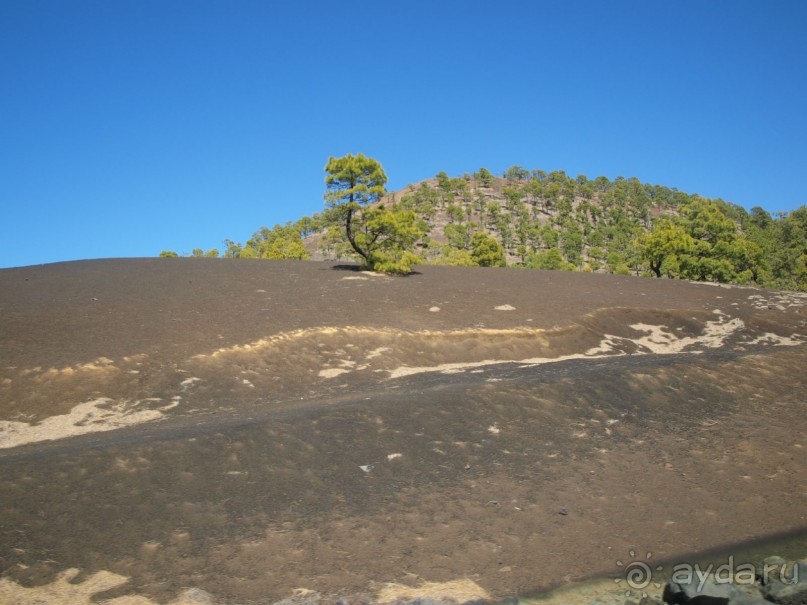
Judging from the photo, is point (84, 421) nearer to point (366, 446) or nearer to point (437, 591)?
point (366, 446)

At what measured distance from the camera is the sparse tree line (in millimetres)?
35188

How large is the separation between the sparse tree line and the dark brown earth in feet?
33.2

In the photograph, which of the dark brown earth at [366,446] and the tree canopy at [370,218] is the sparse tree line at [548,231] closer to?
the tree canopy at [370,218]

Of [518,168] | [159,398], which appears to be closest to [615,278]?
[159,398]

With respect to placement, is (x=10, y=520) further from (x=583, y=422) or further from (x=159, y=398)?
(x=583, y=422)

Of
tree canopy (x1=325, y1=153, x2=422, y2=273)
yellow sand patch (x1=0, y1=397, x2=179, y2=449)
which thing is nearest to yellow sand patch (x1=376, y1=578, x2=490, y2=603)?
yellow sand patch (x1=0, y1=397, x2=179, y2=449)

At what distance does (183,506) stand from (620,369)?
13.2m

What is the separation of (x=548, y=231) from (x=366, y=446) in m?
108

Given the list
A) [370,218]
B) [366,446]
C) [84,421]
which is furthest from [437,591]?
[370,218]

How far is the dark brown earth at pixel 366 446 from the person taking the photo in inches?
353

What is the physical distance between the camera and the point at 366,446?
12.6 meters

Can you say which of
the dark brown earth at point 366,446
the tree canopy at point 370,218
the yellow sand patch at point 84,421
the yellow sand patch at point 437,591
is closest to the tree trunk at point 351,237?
the tree canopy at point 370,218

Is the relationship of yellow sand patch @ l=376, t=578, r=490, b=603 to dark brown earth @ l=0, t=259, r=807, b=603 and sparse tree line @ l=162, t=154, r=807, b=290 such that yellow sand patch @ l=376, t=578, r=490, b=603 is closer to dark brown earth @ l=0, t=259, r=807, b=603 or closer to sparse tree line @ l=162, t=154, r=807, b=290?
dark brown earth @ l=0, t=259, r=807, b=603

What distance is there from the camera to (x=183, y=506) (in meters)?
10.2
